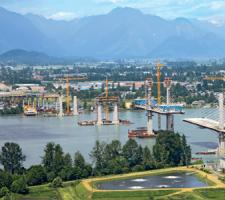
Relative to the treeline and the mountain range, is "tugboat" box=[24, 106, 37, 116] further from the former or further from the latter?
the mountain range

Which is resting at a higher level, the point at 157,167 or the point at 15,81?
the point at 15,81

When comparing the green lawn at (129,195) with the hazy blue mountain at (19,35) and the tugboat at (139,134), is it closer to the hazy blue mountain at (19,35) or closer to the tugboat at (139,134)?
the tugboat at (139,134)

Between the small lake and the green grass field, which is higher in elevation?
the small lake

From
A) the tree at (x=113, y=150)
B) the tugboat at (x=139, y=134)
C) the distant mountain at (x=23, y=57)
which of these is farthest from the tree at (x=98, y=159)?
the distant mountain at (x=23, y=57)

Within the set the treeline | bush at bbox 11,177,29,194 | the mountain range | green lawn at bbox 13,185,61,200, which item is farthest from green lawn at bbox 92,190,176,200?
the mountain range

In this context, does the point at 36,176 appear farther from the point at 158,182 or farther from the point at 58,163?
the point at 158,182

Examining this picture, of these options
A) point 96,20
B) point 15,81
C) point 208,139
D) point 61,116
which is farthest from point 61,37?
point 208,139

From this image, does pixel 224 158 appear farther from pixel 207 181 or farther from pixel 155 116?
pixel 155 116
